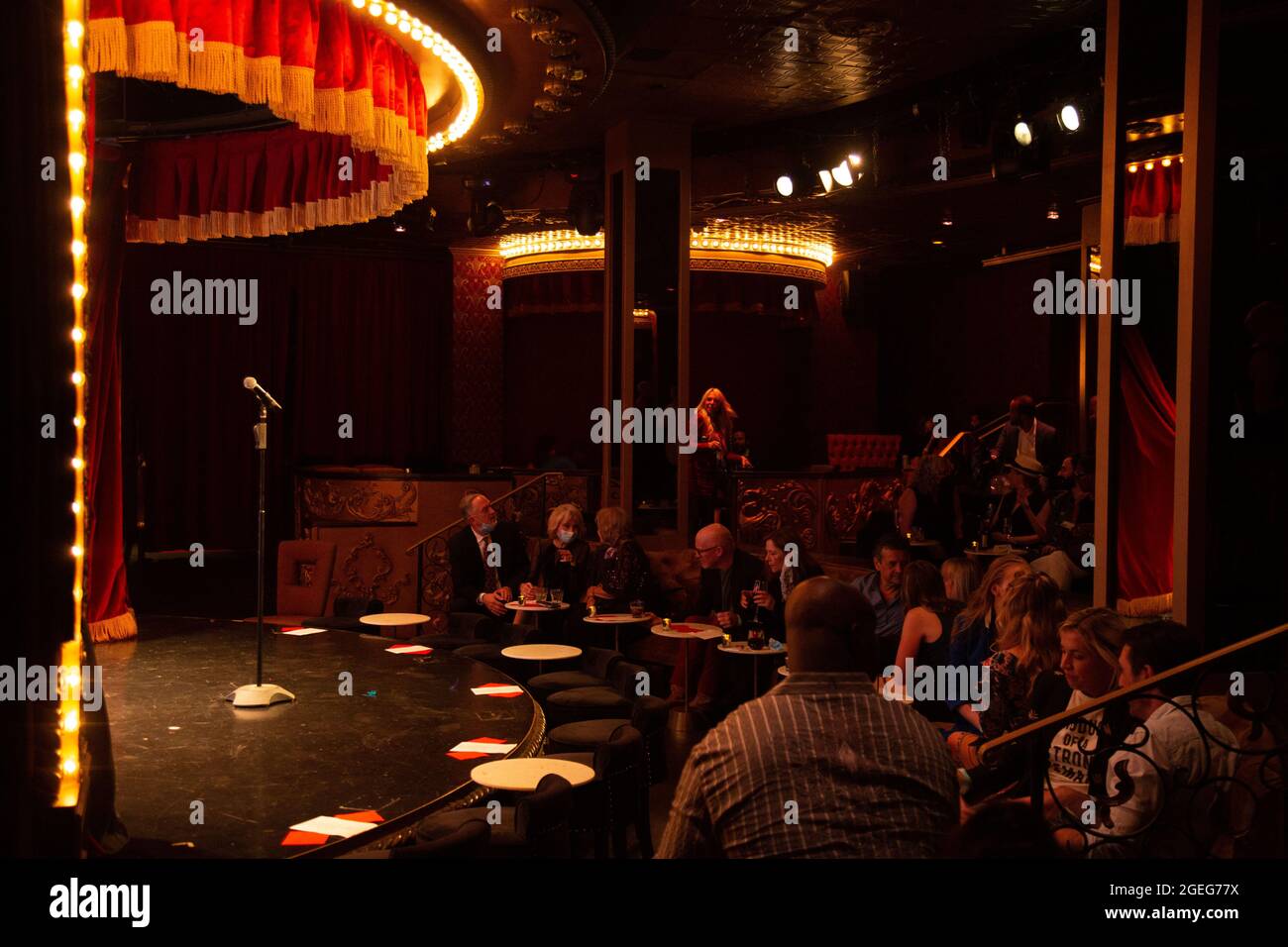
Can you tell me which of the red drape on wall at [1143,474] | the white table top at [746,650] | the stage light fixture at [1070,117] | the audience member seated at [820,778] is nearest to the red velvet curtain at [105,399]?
the white table top at [746,650]

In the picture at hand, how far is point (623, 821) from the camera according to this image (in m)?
3.97

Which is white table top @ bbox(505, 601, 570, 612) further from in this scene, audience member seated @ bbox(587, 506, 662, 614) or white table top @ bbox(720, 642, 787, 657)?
white table top @ bbox(720, 642, 787, 657)

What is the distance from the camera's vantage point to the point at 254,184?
18.9ft

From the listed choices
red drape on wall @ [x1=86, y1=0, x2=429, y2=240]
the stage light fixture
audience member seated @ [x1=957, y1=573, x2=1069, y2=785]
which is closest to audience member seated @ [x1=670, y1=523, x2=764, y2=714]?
audience member seated @ [x1=957, y1=573, x2=1069, y2=785]

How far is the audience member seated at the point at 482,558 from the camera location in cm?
750

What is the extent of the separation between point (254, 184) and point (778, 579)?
3570 millimetres

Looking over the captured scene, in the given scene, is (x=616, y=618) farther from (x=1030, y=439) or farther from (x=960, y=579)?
(x=1030, y=439)

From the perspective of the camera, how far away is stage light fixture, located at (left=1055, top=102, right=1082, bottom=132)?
8164mm

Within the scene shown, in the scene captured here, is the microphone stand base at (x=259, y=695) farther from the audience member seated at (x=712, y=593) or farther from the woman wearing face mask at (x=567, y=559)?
the woman wearing face mask at (x=567, y=559)

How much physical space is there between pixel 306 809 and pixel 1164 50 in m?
4.80

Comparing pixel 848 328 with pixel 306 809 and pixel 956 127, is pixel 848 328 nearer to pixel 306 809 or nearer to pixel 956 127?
pixel 956 127

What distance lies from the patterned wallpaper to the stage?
9.33 m

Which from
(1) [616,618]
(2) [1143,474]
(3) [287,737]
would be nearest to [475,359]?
(1) [616,618]

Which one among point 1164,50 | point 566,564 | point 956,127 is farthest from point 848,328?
point 1164,50
